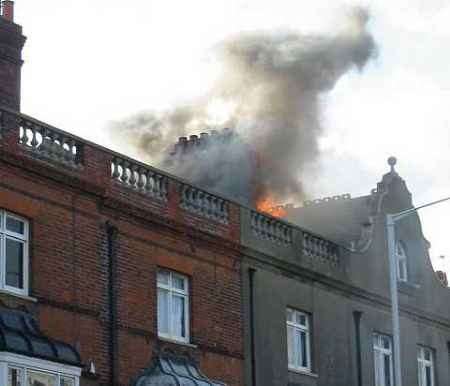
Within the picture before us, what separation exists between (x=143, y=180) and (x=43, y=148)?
3.69 m

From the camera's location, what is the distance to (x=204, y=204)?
36.0 m

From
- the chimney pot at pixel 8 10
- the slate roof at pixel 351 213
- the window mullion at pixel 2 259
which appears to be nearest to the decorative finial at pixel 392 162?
the slate roof at pixel 351 213

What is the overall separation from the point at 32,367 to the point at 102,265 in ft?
14.3

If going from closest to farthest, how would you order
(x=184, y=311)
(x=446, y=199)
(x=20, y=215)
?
(x=20, y=215), (x=184, y=311), (x=446, y=199)

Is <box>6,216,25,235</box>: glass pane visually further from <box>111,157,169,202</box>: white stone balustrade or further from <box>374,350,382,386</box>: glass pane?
<box>374,350,382,386</box>: glass pane

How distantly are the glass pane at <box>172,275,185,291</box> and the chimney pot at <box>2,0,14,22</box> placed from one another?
7.46 meters

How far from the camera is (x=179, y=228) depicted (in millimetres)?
34469

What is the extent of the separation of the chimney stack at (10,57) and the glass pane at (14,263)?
6469 millimetres

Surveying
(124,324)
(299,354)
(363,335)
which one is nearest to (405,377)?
(363,335)

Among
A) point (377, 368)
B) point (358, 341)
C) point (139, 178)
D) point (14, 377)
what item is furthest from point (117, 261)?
point (377, 368)

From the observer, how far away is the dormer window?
43969 mm

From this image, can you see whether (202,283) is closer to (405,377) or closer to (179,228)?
(179,228)

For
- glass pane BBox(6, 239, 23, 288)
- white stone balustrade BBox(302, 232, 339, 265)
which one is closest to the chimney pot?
glass pane BBox(6, 239, 23, 288)

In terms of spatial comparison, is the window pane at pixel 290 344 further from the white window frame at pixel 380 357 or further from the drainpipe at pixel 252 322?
the white window frame at pixel 380 357
